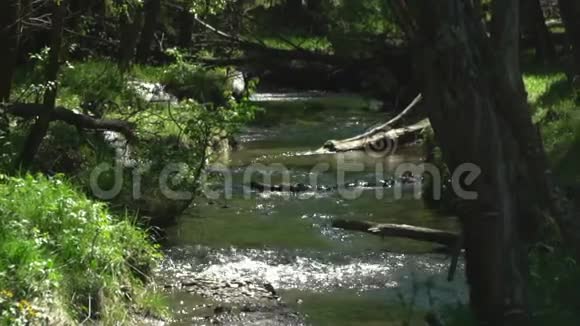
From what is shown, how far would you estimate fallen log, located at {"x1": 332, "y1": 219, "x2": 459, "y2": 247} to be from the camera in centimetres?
748

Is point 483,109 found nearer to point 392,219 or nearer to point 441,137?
point 441,137

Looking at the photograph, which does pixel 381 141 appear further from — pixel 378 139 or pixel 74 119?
pixel 74 119

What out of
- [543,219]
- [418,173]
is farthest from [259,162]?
[543,219]

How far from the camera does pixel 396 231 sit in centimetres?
752

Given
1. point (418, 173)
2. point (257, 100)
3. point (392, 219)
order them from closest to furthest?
point (392, 219) < point (418, 173) < point (257, 100)

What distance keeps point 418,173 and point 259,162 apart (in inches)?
110

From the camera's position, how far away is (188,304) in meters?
9.23

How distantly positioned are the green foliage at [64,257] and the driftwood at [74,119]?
229 centimetres

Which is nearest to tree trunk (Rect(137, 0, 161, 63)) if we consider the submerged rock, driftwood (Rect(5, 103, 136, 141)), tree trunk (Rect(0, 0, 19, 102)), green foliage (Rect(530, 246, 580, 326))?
tree trunk (Rect(0, 0, 19, 102))

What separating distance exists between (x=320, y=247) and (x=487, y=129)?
469 cm

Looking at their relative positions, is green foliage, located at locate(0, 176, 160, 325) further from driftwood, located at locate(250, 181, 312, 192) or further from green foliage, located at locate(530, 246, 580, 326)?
driftwood, located at locate(250, 181, 312, 192)

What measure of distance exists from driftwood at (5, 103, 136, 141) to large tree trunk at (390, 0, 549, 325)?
535cm

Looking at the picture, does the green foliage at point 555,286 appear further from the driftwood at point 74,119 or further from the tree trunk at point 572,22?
the driftwood at point 74,119

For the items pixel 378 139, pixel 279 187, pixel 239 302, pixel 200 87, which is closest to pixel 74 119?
pixel 239 302
